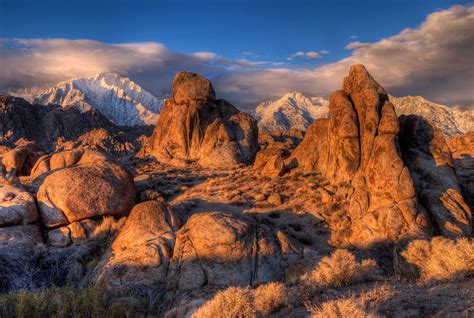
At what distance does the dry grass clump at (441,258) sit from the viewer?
9.62m

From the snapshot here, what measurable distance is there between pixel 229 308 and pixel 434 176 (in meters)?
17.1

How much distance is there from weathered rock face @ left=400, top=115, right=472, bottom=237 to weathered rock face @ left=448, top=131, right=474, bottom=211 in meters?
2.21

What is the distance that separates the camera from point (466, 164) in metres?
31.7

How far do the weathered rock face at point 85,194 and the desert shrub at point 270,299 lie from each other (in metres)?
11.9

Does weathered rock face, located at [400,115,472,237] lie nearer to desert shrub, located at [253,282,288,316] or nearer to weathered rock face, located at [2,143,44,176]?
desert shrub, located at [253,282,288,316]

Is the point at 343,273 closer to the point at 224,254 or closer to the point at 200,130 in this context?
the point at 224,254

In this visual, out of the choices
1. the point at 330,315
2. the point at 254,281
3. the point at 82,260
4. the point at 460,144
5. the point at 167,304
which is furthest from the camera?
the point at 460,144

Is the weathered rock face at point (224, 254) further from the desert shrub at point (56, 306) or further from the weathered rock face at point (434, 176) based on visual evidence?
the weathered rock face at point (434, 176)

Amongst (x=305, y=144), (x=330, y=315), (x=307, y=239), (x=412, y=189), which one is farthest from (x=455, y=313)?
(x=305, y=144)

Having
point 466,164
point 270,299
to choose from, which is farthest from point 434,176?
point 270,299

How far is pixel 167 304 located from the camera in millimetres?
11727

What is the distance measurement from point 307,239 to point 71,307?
11.9 m

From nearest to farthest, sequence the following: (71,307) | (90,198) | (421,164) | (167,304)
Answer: (71,307) < (167,304) < (90,198) < (421,164)

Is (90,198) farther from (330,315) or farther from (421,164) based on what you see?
(421,164)
